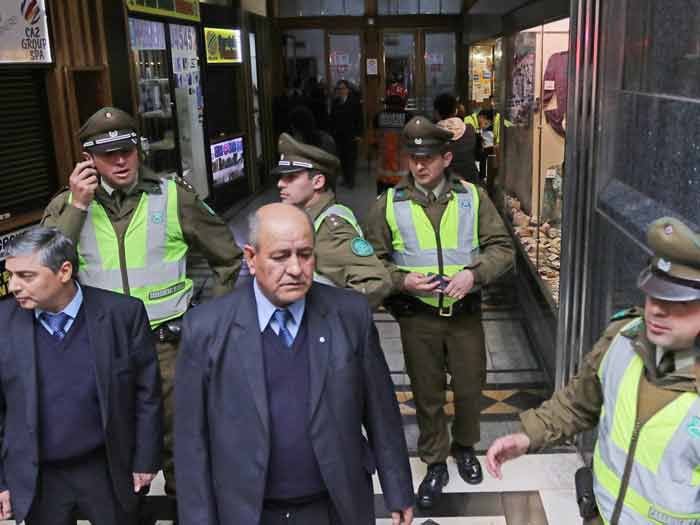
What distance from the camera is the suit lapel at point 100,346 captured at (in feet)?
7.39

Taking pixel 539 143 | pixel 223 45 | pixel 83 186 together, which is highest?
pixel 223 45

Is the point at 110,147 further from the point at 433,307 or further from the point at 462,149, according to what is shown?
the point at 462,149

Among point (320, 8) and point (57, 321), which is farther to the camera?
point (320, 8)

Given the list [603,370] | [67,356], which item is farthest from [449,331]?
[67,356]

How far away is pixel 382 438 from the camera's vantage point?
2.06m

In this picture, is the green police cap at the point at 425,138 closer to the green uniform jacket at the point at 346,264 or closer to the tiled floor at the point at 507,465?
the green uniform jacket at the point at 346,264

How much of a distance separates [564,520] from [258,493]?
174 cm

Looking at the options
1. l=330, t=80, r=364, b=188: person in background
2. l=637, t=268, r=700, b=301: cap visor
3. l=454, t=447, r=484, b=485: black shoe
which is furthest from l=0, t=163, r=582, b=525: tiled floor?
l=330, t=80, r=364, b=188: person in background

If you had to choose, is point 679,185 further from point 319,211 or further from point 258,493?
point 258,493

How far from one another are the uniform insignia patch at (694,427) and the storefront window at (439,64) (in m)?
12.8

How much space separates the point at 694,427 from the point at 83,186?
7.20 feet

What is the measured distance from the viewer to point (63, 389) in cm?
223

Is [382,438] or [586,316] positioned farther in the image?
[586,316]

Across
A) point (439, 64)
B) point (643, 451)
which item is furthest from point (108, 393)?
point (439, 64)
